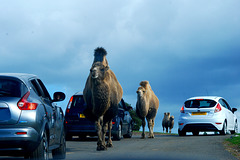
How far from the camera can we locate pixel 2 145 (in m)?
7.31

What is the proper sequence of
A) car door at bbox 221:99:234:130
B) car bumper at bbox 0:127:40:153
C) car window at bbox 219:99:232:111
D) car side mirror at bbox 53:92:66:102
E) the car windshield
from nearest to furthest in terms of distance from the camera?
car bumper at bbox 0:127:40:153
car side mirror at bbox 53:92:66:102
the car windshield
car window at bbox 219:99:232:111
car door at bbox 221:99:234:130

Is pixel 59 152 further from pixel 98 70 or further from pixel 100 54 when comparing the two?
pixel 100 54

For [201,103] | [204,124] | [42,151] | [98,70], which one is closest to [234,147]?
[98,70]

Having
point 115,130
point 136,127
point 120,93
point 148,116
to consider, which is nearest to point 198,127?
point 148,116

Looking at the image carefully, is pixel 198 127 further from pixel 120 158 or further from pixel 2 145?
pixel 2 145

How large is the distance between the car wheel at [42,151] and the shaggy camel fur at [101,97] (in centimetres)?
551

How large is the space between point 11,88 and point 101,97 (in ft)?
21.9

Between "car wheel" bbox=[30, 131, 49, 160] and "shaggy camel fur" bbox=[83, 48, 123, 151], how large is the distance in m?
5.51

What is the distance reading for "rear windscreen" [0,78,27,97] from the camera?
7.63 meters

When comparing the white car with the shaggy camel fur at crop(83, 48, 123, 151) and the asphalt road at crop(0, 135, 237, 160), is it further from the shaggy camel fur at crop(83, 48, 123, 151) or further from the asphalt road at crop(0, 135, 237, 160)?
the shaggy camel fur at crop(83, 48, 123, 151)

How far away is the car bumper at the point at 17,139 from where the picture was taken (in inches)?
287

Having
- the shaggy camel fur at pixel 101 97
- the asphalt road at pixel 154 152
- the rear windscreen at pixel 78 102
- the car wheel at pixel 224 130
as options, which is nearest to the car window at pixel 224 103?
the car wheel at pixel 224 130

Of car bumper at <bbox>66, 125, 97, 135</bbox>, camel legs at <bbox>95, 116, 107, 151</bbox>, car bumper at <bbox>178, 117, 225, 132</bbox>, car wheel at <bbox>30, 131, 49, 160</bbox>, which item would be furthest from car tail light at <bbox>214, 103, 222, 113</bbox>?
car wheel at <bbox>30, 131, 49, 160</bbox>

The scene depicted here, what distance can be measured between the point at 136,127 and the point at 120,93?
47532mm
